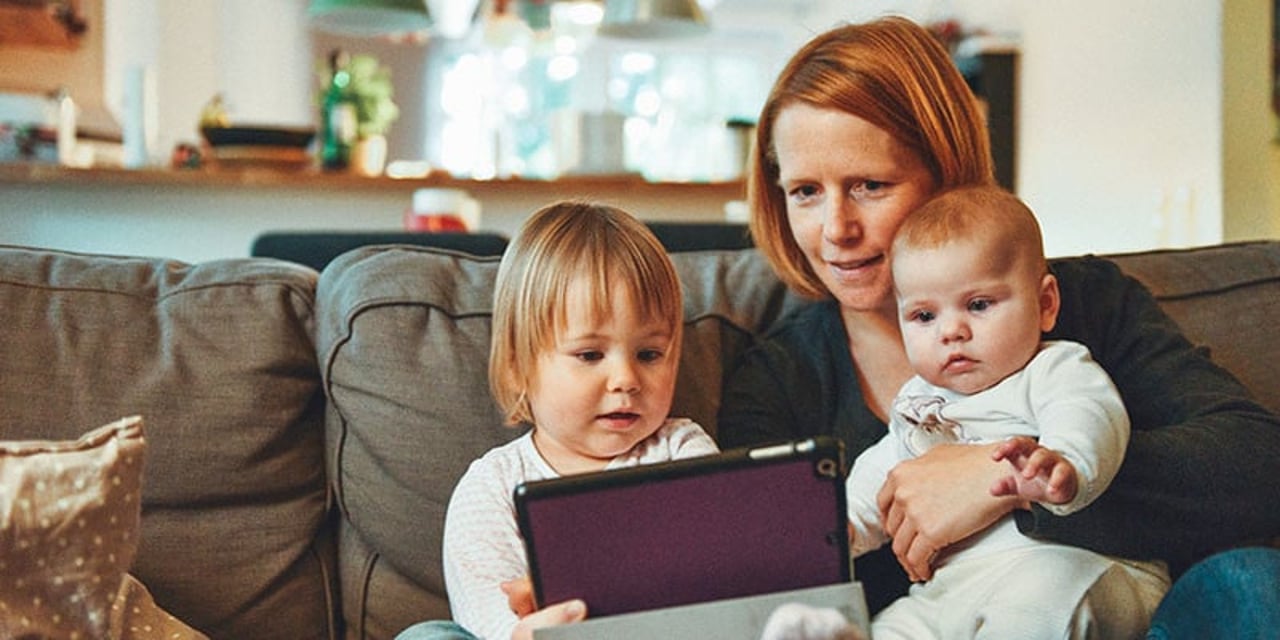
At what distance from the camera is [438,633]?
47.4 inches

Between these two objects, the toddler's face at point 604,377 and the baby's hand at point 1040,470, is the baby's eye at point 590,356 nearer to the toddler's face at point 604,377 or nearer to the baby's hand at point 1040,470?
the toddler's face at point 604,377

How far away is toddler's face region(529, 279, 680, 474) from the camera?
1.31m

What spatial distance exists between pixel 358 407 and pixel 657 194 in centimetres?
258

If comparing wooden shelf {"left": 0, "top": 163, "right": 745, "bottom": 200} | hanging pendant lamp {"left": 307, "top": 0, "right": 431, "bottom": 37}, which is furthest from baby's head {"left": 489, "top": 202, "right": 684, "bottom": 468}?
hanging pendant lamp {"left": 307, "top": 0, "right": 431, "bottom": 37}

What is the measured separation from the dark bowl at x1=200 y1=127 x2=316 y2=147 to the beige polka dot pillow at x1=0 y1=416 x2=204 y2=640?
2.72m

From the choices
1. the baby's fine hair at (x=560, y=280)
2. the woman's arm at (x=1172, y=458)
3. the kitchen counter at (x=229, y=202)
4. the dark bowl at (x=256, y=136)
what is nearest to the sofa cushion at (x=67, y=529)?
the baby's fine hair at (x=560, y=280)

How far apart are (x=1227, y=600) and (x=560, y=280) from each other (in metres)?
0.70

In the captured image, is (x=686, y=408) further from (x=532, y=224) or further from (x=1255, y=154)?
(x=1255, y=154)

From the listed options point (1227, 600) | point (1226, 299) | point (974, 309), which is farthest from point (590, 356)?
point (1226, 299)

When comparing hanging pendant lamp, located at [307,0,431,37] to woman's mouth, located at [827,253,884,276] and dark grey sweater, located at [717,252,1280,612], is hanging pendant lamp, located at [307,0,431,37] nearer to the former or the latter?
dark grey sweater, located at [717,252,1280,612]

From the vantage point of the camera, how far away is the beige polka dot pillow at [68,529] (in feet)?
3.76

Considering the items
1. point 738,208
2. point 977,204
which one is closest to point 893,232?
point 977,204

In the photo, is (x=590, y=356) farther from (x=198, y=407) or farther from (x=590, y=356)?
(x=198, y=407)

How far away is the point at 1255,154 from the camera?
3.83 metres
